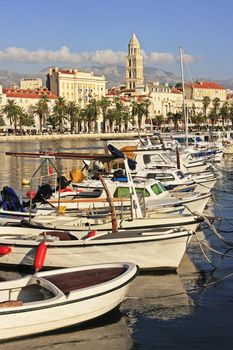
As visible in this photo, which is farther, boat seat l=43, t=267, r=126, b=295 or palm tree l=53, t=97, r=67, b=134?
palm tree l=53, t=97, r=67, b=134

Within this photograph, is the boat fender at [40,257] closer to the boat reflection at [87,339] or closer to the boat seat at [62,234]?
the boat seat at [62,234]

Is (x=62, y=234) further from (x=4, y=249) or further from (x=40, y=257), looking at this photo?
(x=40, y=257)

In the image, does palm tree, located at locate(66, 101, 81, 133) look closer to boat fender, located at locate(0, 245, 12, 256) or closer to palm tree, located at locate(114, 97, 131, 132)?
palm tree, located at locate(114, 97, 131, 132)

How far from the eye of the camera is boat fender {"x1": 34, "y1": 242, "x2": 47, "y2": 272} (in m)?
16.8

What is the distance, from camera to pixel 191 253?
69.2 ft

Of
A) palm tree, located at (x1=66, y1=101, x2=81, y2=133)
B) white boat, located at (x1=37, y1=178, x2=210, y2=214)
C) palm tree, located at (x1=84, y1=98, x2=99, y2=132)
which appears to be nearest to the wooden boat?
white boat, located at (x1=37, y1=178, x2=210, y2=214)

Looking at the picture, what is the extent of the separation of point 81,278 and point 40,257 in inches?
117

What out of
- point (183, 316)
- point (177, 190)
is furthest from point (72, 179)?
point (183, 316)

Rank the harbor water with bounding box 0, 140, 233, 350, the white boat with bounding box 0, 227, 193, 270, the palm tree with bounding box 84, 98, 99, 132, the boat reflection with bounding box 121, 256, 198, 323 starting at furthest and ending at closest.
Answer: the palm tree with bounding box 84, 98, 99, 132 < the white boat with bounding box 0, 227, 193, 270 < the boat reflection with bounding box 121, 256, 198, 323 < the harbor water with bounding box 0, 140, 233, 350

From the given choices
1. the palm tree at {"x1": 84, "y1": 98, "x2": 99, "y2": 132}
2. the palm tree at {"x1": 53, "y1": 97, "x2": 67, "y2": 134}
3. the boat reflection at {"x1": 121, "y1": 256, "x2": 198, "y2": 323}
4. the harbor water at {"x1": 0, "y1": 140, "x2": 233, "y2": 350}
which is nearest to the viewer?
the harbor water at {"x1": 0, "y1": 140, "x2": 233, "y2": 350}

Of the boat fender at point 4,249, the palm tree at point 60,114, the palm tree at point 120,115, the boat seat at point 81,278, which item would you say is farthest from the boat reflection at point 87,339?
the palm tree at point 120,115

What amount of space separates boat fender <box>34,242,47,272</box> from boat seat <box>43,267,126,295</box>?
2.50m

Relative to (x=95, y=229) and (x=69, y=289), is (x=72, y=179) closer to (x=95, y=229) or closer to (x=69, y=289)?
(x=95, y=229)

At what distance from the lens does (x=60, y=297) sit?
12914 millimetres
